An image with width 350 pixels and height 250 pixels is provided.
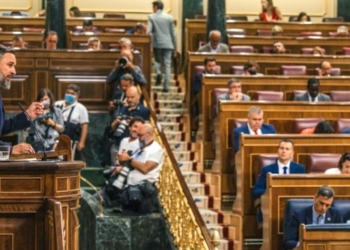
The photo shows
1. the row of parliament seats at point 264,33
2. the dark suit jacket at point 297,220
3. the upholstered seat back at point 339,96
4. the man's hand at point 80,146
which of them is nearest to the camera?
the dark suit jacket at point 297,220

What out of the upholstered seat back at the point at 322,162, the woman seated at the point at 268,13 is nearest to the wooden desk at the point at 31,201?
the upholstered seat back at the point at 322,162

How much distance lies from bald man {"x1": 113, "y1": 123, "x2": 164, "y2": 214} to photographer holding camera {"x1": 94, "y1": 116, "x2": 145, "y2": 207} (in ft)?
0.21

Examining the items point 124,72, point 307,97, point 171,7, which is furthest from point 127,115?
point 171,7

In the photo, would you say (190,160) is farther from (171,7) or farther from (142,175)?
(171,7)

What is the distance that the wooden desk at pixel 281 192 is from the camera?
8.23m

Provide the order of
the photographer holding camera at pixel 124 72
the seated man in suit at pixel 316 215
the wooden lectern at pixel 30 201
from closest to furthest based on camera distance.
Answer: the wooden lectern at pixel 30 201
the seated man in suit at pixel 316 215
the photographer holding camera at pixel 124 72

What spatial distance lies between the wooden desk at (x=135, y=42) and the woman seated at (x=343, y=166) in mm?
4364

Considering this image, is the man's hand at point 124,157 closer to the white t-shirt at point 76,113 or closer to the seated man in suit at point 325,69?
the white t-shirt at point 76,113

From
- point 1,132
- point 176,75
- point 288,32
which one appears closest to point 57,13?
point 176,75

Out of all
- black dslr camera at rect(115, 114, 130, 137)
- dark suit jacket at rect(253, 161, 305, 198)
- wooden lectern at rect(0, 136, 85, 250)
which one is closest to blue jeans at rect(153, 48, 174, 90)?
black dslr camera at rect(115, 114, 130, 137)

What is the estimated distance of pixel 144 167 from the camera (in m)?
9.48

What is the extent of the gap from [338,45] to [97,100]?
162 inches

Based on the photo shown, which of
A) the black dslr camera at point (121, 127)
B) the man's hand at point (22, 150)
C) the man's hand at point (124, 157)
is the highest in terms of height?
the man's hand at point (22, 150)

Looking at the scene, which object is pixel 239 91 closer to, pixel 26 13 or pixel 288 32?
pixel 288 32
